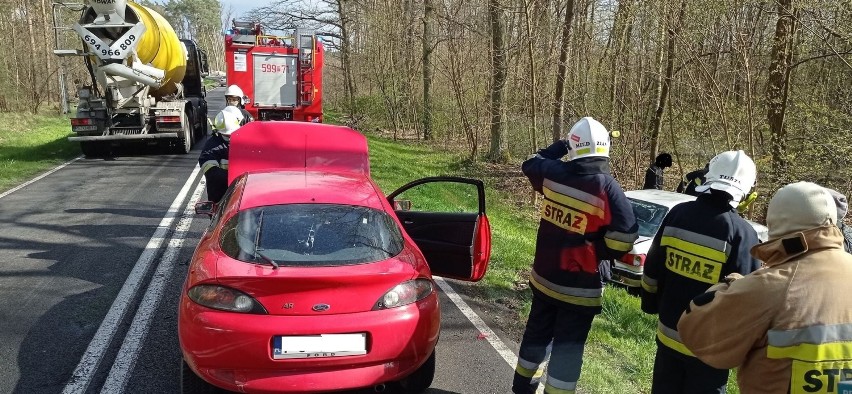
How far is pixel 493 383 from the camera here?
3924 millimetres

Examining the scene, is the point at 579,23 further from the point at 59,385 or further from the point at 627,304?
the point at 59,385

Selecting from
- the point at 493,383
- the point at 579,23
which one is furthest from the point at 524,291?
the point at 579,23

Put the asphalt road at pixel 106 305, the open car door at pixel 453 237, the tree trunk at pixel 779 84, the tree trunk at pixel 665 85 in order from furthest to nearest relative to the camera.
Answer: the tree trunk at pixel 665 85
the tree trunk at pixel 779 84
the open car door at pixel 453 237
the asphalt road at pixel 106 305

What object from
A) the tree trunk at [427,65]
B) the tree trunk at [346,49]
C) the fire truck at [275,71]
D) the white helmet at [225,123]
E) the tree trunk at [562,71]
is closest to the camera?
the white helmet at [225,123]

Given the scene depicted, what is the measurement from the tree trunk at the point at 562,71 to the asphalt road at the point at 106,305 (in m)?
7.21

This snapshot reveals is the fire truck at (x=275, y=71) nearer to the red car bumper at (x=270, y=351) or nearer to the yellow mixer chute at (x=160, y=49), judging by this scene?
the yellow mixer chute at (x=160, y=49)

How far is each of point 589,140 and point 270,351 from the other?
2161mm

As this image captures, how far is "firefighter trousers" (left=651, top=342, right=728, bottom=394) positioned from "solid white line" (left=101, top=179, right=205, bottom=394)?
10.5 ft

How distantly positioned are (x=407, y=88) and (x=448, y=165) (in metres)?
7.91

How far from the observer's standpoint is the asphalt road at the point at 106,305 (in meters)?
3.84

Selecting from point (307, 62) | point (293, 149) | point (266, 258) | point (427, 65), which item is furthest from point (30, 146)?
point (266, 258)

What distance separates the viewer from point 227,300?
316 cm

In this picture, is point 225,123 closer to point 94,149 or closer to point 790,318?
point 790,318

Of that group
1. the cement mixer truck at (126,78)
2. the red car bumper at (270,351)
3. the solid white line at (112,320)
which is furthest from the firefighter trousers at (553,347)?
the cement mixer truck at (126,78)
